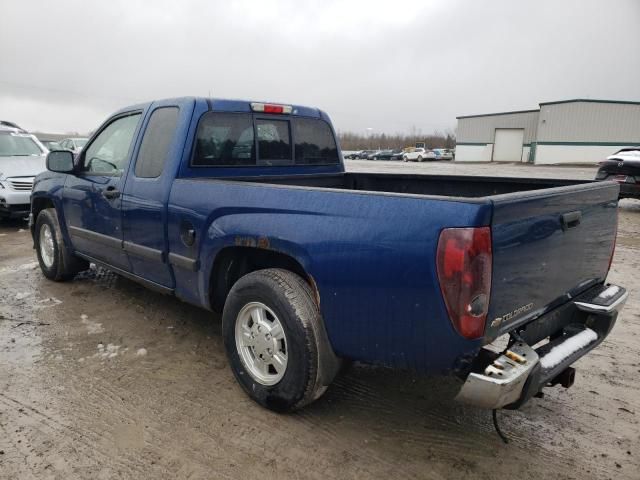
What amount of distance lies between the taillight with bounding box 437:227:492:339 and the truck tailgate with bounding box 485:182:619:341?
7cm

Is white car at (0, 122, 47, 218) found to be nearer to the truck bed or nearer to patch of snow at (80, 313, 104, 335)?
patch of snow at (80, 313, 104, 335)

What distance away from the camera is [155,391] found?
10.6 ft

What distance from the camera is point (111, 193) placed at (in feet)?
13.3

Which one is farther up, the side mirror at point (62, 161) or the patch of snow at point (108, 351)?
the side mirror at point (62, 161)

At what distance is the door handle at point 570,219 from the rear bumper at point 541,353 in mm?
481

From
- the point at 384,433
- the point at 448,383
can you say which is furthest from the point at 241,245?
the point at 448,383

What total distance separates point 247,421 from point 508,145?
4955 centimetres

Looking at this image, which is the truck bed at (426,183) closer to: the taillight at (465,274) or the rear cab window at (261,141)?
the rear cab window at (261,141)

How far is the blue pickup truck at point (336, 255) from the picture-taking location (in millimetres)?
2160

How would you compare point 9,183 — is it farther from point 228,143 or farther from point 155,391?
point 155,391

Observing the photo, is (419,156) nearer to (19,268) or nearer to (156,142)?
(19,268)

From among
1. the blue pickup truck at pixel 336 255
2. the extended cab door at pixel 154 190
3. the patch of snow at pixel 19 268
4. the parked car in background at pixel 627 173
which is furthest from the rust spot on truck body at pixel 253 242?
the parked car in background at pixel 627 173

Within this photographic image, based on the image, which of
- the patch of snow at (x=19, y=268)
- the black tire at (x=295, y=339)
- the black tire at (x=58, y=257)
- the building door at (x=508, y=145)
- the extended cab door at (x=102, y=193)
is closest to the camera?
the black tire at (x=295, y=339)

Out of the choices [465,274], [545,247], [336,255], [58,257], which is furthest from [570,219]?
[58,257]
